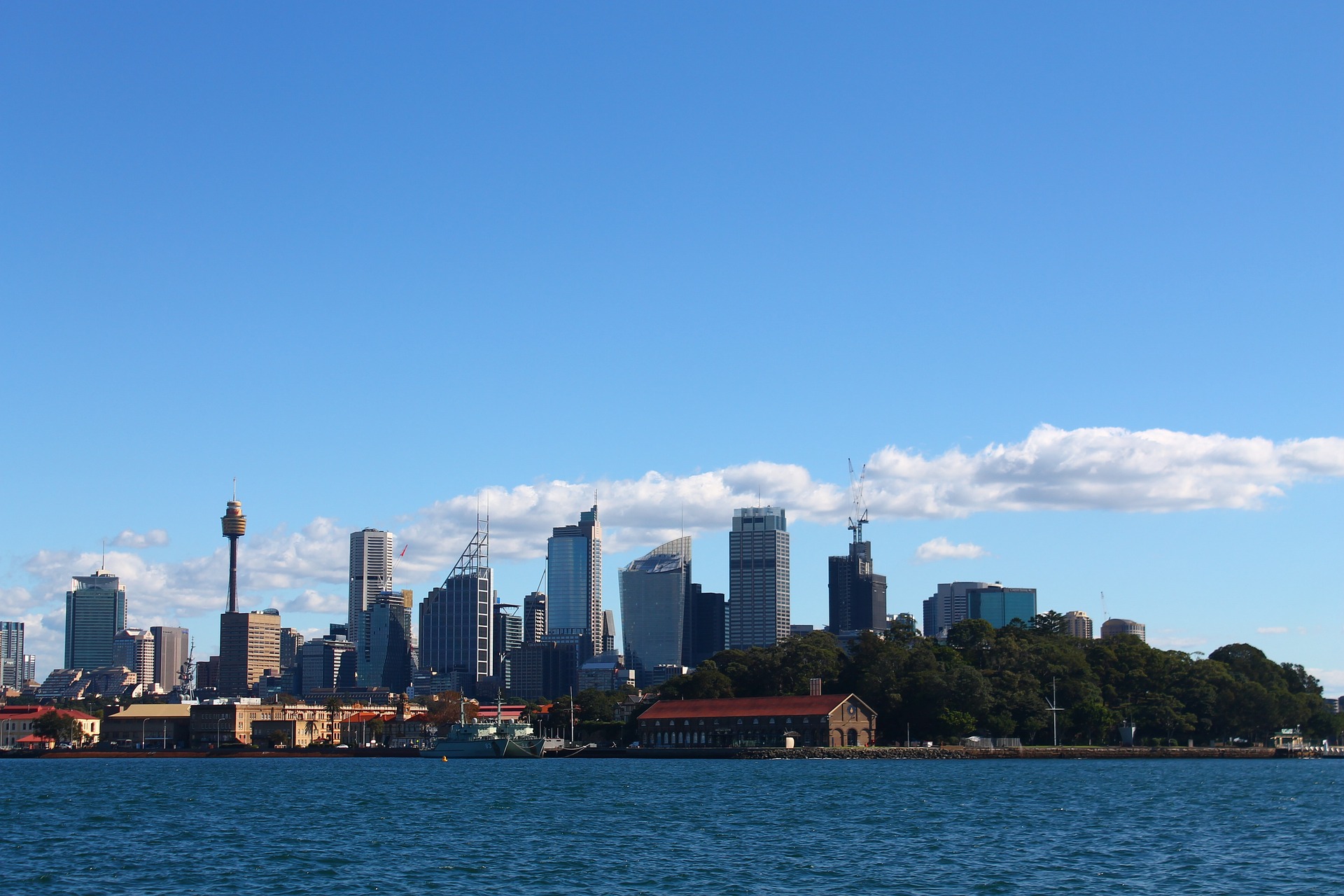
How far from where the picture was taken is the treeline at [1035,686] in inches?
5989

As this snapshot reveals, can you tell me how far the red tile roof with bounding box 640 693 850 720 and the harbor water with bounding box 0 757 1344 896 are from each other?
43745mm

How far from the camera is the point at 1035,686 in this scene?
505 feet

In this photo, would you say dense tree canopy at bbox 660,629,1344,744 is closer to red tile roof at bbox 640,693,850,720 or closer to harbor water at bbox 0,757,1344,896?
red tile roof at bbox 640,693,850,720

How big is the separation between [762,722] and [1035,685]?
27.7 metres

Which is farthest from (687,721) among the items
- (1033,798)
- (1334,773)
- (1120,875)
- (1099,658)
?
(1120,875)

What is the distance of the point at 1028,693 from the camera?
153 meters

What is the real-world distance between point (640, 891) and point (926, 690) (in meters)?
113

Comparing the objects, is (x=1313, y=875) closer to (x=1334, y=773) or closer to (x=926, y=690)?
(x=1334, y=773)

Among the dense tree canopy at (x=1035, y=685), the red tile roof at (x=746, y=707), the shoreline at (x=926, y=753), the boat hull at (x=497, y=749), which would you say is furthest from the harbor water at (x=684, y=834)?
the boat hull at (x=497, y=749)

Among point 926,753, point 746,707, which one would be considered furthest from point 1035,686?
point 746,707

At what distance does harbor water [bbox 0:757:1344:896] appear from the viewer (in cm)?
4675

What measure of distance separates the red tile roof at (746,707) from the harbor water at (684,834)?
43.7 meters

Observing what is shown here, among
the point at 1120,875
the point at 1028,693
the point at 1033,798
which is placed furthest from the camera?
the point at 1028,693

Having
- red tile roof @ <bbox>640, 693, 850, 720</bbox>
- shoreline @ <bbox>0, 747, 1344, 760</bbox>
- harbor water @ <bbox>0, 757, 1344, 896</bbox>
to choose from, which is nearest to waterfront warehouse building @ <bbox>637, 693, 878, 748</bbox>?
red tile roof @ <bbox>640, 693, 850, 720</bbox>
